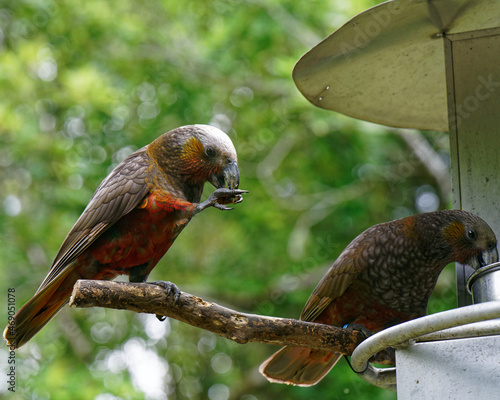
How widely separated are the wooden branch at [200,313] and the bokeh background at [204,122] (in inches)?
151

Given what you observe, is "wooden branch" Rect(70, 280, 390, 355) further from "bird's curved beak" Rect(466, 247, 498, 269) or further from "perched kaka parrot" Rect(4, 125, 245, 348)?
"bird's curved beak" Rect(466, 247, 498, 269)

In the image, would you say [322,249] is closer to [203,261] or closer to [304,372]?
[203,261]

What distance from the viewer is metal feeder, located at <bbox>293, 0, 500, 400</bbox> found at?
7.46 feet

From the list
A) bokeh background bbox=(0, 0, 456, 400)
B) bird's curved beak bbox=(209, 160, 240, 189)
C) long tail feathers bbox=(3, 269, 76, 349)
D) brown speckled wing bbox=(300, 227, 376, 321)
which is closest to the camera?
long tail feathers bbox=(3, 269, 76, 349)

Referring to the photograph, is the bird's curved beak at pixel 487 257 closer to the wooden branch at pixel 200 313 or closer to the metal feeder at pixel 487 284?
the metal feeder at pixel 487 284

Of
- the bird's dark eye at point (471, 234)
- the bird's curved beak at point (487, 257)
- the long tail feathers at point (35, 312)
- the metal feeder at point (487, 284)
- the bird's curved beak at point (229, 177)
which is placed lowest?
the long tail feathers at point (35, 312)

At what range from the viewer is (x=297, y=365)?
3.74 m

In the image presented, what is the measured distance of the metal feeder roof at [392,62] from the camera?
2777mm

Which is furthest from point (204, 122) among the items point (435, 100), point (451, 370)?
point (451, 370)

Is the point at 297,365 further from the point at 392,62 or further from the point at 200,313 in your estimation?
the point at 392,62

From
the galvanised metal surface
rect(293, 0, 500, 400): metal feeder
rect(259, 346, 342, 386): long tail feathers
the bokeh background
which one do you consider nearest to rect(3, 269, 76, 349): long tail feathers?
rect(259, 346, 342, 386): long tail feathers

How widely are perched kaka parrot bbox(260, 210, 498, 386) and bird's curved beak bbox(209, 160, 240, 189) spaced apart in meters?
0.81

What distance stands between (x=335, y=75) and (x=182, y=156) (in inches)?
36.5

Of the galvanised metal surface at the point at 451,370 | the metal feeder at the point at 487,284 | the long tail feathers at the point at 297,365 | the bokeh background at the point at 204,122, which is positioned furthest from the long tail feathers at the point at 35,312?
the bokeh background at the point at 204,122
